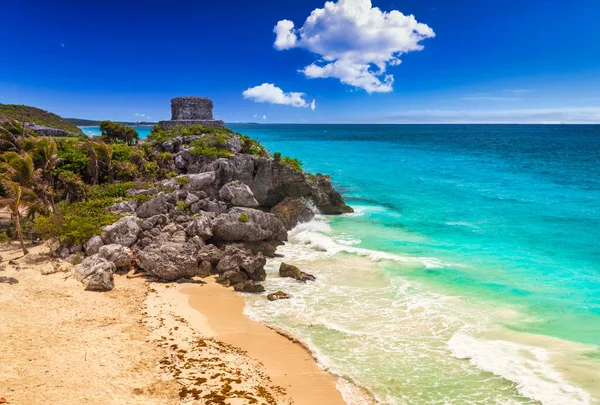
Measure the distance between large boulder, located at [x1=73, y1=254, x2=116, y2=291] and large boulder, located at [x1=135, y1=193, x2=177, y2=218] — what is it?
5406 mm

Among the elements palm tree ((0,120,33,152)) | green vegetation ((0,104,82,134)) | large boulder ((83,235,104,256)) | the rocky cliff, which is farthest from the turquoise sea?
green vegetation ((0,104,82,134))

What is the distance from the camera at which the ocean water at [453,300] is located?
485 inches

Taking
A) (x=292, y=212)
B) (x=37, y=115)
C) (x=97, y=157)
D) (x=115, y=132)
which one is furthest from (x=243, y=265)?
(x=37, y=115)

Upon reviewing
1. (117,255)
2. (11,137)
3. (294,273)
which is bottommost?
(294,273)

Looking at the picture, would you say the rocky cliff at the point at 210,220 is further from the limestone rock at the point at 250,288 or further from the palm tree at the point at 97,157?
the palm tree at the point at 97,157

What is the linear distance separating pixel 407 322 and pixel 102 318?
11.3m

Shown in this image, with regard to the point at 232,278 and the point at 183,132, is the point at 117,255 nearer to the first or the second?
the point at 232,278

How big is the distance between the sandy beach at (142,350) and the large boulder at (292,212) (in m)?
11.7

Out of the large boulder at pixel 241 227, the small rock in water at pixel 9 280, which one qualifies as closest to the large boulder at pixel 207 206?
the large boulder at pixel 241 227

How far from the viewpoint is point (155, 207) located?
80.3 feet

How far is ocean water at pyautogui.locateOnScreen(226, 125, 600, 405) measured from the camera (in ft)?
40.4

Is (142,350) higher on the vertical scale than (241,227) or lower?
lower

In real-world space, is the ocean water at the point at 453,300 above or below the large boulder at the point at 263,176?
below

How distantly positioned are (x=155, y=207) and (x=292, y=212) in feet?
31.7
